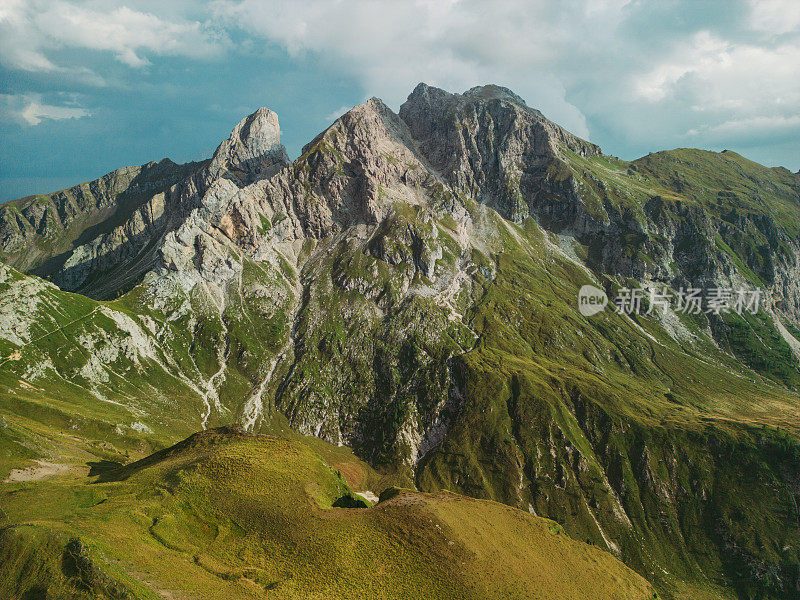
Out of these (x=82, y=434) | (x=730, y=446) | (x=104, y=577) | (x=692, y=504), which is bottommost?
(x=692, y=504)

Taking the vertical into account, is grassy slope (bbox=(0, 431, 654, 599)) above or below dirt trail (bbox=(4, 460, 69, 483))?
above

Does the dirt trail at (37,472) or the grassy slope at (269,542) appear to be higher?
the grassy slope at (269,542)

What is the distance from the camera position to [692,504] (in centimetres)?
18050

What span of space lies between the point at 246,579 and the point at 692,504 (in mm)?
213515

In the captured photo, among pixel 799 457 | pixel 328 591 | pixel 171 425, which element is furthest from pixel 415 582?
pixel 799 457

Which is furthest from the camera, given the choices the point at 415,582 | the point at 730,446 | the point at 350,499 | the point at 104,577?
the point at 730,446

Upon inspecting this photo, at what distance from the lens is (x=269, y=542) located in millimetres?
60344

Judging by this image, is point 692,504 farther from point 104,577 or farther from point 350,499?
point 104,577

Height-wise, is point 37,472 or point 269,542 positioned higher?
point 269,542

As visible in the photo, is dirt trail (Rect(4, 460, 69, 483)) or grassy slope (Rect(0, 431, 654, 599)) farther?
dirt trail (Rect(4, 460, 69, 483))

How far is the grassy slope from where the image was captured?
148ft

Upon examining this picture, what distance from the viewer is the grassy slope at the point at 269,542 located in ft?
148

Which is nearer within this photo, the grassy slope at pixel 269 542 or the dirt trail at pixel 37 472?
the grassy slope at pixel 269 542

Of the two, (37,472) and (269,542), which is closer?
(269,542)
